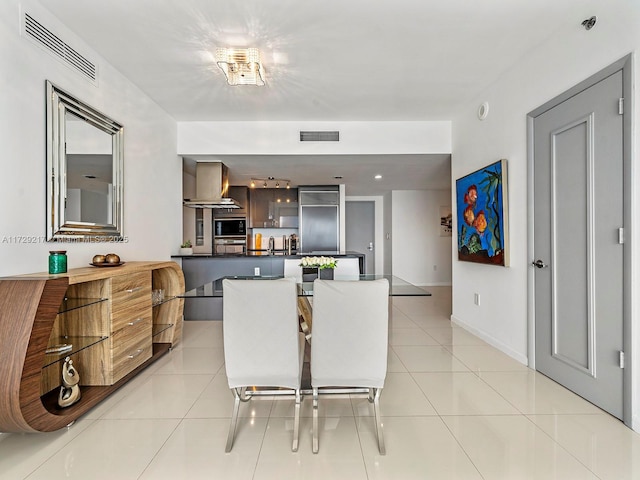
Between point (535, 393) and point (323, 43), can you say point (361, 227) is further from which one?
point (535, 393)

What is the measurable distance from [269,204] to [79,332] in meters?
4.96

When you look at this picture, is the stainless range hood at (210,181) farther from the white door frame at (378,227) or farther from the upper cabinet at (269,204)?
the white door frame at (378,227)

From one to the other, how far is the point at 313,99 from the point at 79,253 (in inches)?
103

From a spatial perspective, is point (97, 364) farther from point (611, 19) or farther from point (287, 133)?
point (611, 19)

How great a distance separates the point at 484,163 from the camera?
3566 mm

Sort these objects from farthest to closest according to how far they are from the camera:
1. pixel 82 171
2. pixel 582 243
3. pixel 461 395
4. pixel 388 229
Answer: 1. pixel 388 229
2. pixel 82 171
3. pixel 461 395
4. pixel 582 243

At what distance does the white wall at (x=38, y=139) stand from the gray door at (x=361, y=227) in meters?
5.75

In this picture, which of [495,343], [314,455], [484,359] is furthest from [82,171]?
[495,343]

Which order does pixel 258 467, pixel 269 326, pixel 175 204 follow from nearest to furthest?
pixel 258 467
pixel 269 326
pixel 175 204

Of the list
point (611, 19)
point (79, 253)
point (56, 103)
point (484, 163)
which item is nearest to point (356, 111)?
point (484, 163)

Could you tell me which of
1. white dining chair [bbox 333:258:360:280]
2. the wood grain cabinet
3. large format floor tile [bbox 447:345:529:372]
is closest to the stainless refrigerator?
white dining chair [bbox 333:258:360:280]

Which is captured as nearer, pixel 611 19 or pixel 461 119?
pixel 611 19

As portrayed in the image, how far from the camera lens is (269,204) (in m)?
7.09

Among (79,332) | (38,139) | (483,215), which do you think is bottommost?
(79,332)
